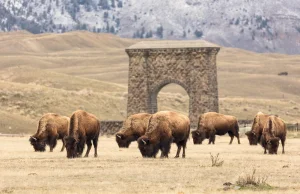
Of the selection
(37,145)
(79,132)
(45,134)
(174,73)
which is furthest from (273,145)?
(174,73)

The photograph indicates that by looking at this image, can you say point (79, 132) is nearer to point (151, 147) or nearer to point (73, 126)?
point (73, 126)

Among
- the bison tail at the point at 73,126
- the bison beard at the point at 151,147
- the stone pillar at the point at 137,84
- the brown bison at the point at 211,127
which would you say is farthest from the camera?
the stone pillar at the point at 137,84

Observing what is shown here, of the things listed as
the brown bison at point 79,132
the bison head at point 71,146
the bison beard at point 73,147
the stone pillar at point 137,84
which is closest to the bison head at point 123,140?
the brown bison at point 79,132

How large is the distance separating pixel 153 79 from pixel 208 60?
4.19 meters

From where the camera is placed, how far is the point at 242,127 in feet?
209

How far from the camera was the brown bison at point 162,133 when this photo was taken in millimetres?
30562

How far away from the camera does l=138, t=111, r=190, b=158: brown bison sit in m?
30.6

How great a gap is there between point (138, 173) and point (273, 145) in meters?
10.1

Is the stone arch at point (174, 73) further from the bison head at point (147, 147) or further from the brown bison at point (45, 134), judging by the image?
the bison head at point (147, 147)

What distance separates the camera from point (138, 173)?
25.5 meters

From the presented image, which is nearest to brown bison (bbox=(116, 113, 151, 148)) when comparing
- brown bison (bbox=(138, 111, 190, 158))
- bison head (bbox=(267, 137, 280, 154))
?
bison head (bbox=(267, 137, 280, 154))

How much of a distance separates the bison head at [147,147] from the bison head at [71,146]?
221 centimetres

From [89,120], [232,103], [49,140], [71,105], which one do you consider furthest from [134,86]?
[232,103]

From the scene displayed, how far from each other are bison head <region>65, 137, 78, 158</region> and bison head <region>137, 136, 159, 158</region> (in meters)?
2.21
